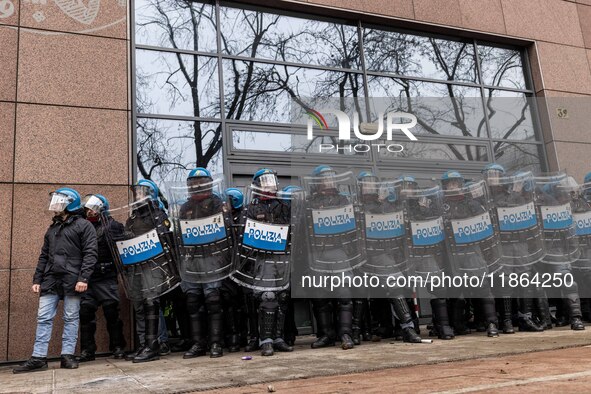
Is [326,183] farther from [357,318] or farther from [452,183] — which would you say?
→ [452,183]

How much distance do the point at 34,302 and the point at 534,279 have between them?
6.37 metres

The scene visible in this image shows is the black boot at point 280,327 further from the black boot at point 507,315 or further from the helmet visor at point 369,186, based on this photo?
the black boot at point 507,315

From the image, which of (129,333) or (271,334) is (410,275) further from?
(129,333)

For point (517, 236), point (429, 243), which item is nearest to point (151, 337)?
point (429, 243)

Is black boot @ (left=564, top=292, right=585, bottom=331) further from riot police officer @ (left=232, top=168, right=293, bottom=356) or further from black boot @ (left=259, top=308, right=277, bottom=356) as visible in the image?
black boot @ (left=259, top=308, right=277, bottom=356)

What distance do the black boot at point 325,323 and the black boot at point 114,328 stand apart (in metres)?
2.36

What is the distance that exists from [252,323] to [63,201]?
255 cm

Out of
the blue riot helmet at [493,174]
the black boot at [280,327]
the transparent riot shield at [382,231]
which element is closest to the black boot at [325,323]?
the black boot at [280,327]

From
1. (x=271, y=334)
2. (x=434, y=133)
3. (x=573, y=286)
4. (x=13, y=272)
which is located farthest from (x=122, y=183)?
(x=573, y=286)

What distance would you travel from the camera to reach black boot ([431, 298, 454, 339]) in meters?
6.59

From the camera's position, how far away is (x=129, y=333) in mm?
6949

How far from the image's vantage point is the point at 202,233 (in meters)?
5.84

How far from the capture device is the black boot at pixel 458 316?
6.96 meters

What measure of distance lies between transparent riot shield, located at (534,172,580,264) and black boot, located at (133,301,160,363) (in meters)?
4.95
